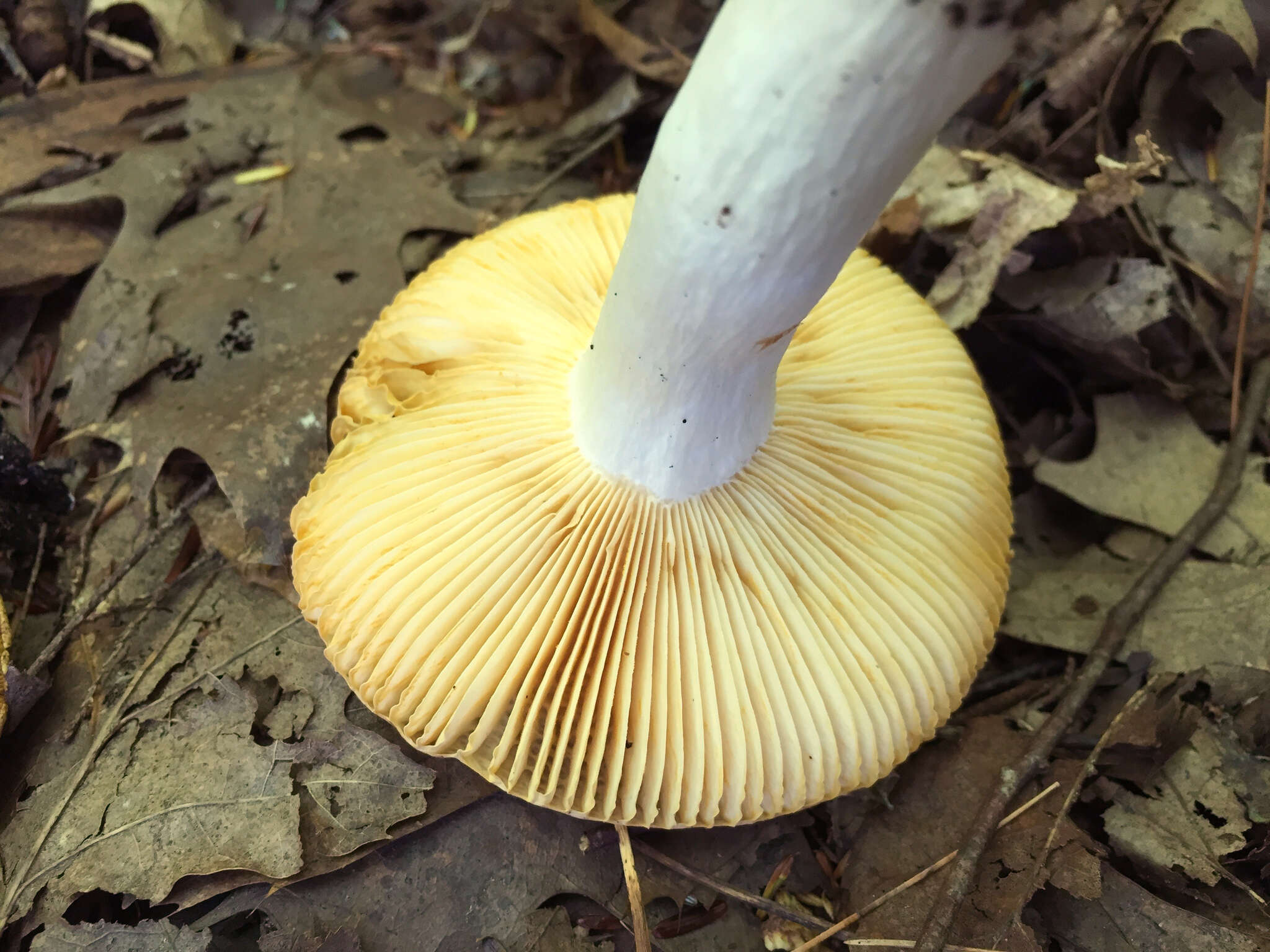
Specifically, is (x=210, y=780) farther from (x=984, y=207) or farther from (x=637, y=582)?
(x=984, y=207)

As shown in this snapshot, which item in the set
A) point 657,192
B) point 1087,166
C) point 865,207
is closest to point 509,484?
point 657,192

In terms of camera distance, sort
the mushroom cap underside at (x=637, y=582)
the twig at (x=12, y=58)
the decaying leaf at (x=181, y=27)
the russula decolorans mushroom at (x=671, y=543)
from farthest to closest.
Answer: the decaying leaf at (x=181, y=27)
the twig at (x=12, y=58)
the mushroom cap underside at (x=637, y=582)
the russula decolorans mushroom at (x=671, y=543)

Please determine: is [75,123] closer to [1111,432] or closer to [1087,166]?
[1087,166]

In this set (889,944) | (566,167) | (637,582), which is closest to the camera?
(637,582)

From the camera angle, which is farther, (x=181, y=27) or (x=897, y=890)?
(x=181, y=27)

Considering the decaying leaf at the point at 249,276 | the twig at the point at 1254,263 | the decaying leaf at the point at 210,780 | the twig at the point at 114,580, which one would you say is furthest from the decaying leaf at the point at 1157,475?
the twig at the point at 114,580

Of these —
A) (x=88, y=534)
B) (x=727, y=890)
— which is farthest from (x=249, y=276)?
(x=727, y=890)

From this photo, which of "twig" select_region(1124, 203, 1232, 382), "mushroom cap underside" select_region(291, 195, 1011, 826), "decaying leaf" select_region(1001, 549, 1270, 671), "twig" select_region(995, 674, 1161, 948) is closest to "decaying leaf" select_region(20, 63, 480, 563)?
"mushroom cap underside" select_region(291, 195, 1011, 826)

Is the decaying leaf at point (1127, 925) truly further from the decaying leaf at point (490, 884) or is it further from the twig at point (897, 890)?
the decaying leaf at point (490, 884)
